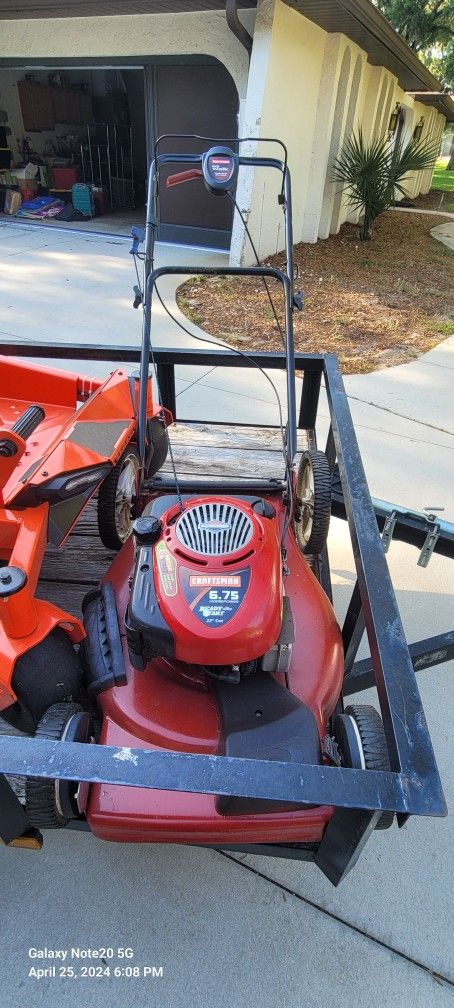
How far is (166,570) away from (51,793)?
44 centimetres

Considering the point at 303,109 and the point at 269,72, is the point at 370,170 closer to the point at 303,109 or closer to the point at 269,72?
the point at 303,109

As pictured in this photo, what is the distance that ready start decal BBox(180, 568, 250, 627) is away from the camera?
1.12m

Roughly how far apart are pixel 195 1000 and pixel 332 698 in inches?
25.5

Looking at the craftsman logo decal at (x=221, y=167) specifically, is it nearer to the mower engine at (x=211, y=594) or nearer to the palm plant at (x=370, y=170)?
the mower engine at (x=211, y=594)

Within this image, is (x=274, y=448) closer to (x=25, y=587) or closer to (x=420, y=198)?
(x=25, y=587)

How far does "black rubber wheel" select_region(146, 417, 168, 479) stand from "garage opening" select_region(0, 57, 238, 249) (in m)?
5.91

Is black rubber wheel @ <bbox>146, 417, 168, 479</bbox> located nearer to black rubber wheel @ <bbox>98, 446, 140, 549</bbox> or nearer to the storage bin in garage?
black rubber wheel @ <bbox>98, 446, 140, 549</bbox>

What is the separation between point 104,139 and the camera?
1103 centimetres

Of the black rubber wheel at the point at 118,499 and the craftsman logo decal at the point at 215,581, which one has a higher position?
the craftsman logo decal at the point at 215,581

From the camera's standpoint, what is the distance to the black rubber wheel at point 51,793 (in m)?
1.04

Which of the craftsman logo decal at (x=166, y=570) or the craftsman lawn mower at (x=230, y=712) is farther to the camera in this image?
the craftsman logo decal at (x=166, y=570)

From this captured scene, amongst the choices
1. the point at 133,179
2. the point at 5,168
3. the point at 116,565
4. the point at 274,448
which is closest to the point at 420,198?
the point at 133,179

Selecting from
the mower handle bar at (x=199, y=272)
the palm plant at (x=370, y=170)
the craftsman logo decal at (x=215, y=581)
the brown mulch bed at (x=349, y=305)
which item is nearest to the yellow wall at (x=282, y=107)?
the brown mulch bed at (x=349, y=305)

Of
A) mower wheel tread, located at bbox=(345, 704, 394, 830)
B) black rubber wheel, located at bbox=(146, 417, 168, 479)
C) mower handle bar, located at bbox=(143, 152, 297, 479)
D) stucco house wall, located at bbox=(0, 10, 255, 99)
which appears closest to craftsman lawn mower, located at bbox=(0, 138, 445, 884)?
mower wheel tread, located at bbox=(345, 704, 394, 830)
